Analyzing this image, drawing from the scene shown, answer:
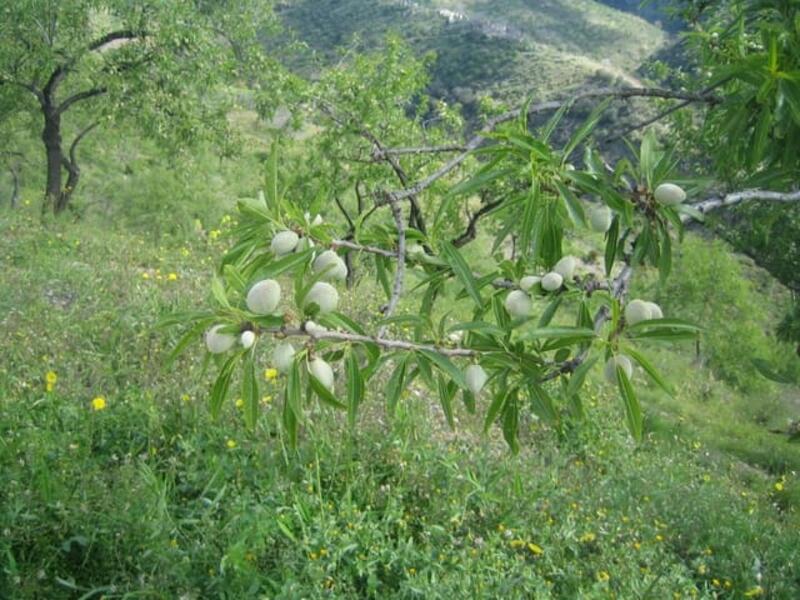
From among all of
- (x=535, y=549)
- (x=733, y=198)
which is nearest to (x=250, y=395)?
(x=733, y=198)

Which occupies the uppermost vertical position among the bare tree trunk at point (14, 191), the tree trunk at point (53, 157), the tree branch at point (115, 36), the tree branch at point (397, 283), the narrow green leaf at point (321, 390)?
the tree branch at point (397, 283)

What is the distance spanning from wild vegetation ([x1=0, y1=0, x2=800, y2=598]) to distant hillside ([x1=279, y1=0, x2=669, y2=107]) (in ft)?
103

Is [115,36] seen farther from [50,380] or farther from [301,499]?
[301,499]

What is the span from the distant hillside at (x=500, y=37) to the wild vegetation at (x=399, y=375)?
31376mm

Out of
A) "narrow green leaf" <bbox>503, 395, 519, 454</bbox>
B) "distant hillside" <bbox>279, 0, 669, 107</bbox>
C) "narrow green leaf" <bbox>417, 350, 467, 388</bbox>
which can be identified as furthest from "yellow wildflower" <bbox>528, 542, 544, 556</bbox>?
"distant hillside" <bbox>279, 0, 669, 107</bbox>

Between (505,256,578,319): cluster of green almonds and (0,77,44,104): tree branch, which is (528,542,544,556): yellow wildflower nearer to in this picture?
(505,256,578,319): cluster of green almonds

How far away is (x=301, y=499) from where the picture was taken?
9.29 feet

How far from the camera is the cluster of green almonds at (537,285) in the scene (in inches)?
52.8

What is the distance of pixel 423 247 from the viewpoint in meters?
1.55

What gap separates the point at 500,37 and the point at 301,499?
5169cm

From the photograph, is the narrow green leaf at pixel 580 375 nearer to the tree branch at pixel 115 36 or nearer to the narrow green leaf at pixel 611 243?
the narrow green leaf at pixel 611 243

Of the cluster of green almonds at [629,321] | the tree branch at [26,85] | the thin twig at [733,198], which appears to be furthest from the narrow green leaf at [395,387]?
the tree branch at [26,85]

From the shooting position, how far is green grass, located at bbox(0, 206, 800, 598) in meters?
2.46

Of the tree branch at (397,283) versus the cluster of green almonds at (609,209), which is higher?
the cluster of green almonds at (609,209)
